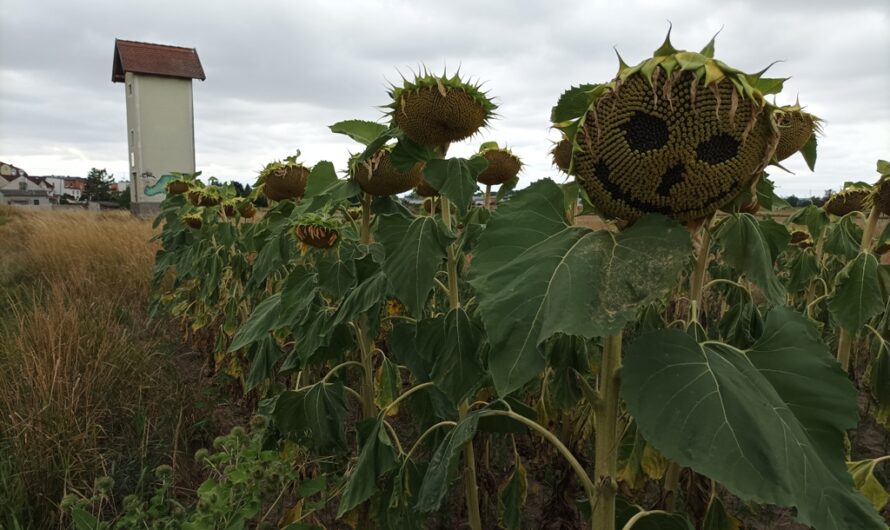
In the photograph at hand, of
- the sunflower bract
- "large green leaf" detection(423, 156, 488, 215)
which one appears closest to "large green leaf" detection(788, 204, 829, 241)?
the sunflower bract

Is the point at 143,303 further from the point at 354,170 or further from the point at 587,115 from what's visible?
the point at 587,115

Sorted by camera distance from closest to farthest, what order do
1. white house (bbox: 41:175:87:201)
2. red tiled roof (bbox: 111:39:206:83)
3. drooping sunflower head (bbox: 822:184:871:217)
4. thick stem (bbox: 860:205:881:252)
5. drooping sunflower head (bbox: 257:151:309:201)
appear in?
thick stem (bbox: 860:205:881:252)
drooping sunflower head (bbox: 257:151:309:201)
drooping sunflower head (bbox: 822:184:871:217)
red tiled roof (bbox: 111:39:206:83)
white house (bbox: 41:175:87:201)

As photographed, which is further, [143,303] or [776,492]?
[143,303]

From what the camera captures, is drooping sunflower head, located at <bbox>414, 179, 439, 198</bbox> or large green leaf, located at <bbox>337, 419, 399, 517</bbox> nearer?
large green leaf, located at <bbox>337, 419, 399, 517</bbox>

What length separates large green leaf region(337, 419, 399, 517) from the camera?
1733 millimetres

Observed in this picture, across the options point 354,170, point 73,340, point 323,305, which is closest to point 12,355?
point 73,340

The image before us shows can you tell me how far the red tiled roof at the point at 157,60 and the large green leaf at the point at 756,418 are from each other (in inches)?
1152

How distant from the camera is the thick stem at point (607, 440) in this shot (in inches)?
40.1

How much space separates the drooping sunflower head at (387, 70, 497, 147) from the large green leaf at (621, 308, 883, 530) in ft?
2.60

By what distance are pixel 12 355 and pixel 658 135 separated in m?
3.92

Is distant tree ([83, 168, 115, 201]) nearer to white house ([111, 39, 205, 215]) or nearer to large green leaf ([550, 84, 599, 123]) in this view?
white house ([111, 39, 205, 215])

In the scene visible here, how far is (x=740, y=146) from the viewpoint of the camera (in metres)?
0.78

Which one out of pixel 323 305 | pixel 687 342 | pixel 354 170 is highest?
pixel 354 170

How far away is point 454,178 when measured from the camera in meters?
1.49
